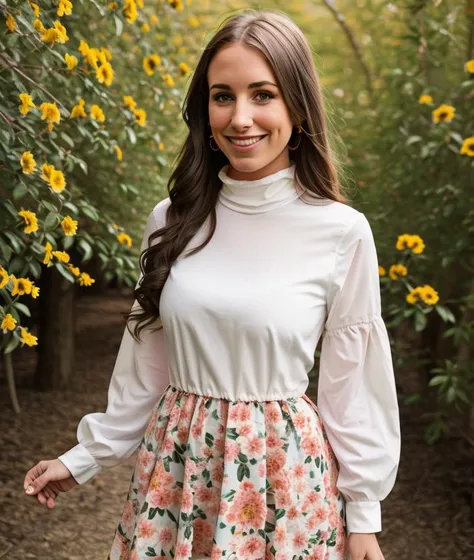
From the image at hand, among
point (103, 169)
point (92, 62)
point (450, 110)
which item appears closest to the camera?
point (92, 62)

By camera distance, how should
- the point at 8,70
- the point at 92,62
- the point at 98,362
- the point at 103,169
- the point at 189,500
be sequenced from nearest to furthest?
the point at 189,500 → the point at 8,70 → the point at 92,62 → the point at 103,169 → the point at 98,362

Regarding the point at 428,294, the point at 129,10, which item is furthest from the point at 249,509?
the point at 428,294

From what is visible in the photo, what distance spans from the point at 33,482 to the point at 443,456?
2496 millimetres

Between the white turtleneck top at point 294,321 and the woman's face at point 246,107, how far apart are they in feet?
0.24

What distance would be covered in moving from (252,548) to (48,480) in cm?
41

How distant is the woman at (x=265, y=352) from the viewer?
4.63 ft

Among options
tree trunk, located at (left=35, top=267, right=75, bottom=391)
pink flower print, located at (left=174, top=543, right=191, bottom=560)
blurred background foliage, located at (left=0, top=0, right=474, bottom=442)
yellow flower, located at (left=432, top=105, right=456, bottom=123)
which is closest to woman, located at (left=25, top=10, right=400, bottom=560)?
pink flower print, located at (left=174, top=543, right=191, bottom=560)

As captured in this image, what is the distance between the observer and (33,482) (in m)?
1.54

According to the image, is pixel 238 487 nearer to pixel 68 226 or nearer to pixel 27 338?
pixel 27 338

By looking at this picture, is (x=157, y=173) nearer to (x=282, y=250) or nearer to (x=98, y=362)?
(x=98, y=362)

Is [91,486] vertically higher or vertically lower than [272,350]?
lower

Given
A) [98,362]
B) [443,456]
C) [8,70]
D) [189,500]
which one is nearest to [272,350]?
[189,500]

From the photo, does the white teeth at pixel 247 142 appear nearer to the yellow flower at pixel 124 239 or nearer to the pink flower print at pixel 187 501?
the pink flower print at pixel 187 501

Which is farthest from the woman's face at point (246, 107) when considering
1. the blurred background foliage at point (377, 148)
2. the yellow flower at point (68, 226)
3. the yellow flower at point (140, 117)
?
the yellow flower at point (140, 117)
